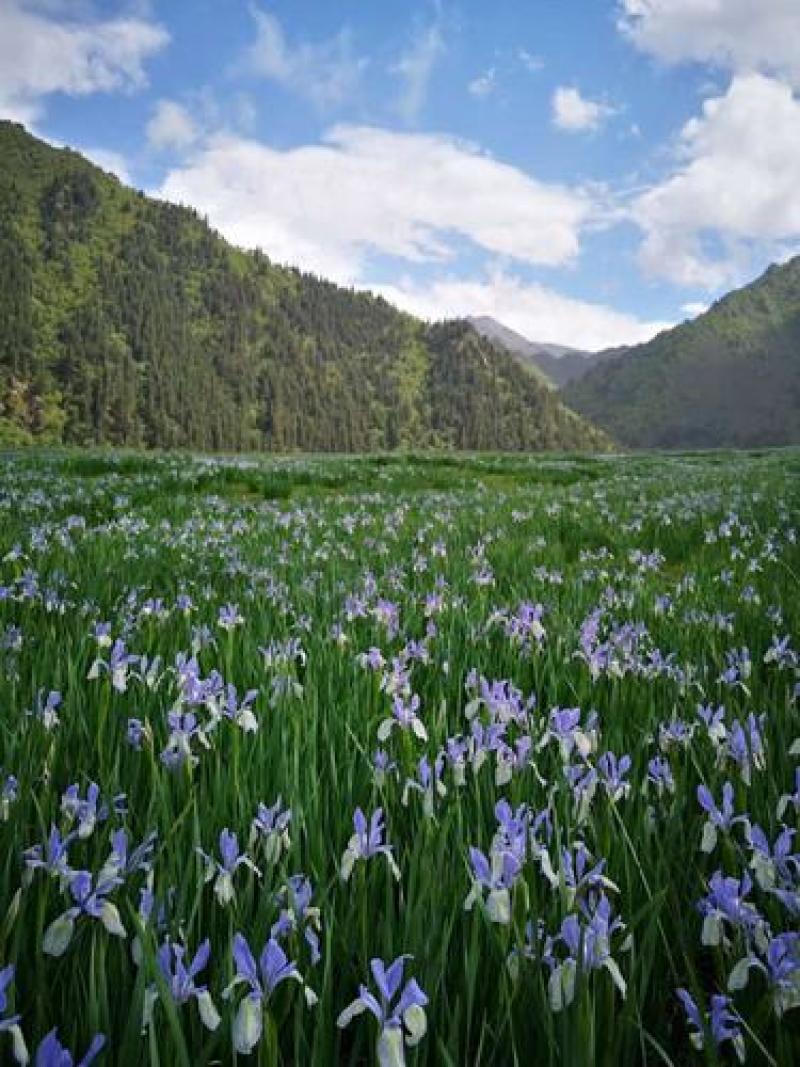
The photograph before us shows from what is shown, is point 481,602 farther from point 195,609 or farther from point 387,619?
point 195,609

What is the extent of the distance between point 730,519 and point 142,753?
24.6 feet

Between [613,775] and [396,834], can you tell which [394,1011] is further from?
[613,775]

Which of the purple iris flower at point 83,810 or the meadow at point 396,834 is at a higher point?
the purple iris flower at point 83,810

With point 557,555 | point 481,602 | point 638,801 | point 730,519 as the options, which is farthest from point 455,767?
point 730,519

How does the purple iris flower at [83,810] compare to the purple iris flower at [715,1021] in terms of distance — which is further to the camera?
the purple iris flower at [83,810]

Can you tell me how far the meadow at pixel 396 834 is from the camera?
1.20m

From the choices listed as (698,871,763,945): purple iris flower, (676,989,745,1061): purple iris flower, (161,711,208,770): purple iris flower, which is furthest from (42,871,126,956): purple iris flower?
(698,871,763,945): purple iris flower

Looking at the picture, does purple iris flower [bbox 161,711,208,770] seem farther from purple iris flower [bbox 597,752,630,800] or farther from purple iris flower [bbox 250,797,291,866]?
purple iris flower [bbox 597,752,630,800]

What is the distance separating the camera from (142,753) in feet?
7.23

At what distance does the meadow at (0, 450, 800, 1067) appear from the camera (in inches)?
47.1

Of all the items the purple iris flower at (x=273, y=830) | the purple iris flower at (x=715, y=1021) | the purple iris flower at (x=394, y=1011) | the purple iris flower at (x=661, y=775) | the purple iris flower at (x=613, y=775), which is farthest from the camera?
the purple iris flower at (x=661, y=775)

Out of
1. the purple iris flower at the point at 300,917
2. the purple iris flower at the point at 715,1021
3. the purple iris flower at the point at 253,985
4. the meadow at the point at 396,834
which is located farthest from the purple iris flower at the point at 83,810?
the purple iris flower at the point at 715,1021

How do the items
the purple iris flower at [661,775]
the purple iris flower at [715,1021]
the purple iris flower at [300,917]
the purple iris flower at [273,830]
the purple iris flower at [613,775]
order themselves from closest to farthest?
1. the purple iris flower at [715,1021]
2. the purple iris flower at [300,917]
3. the purple iris flower at [273,830]
4. the purple iris flower at [613,775]
5. the purple iris flower at [661,775]

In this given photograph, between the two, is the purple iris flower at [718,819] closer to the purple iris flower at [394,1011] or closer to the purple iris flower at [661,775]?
the purple iris flower at [661,775]
